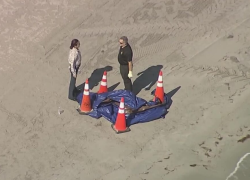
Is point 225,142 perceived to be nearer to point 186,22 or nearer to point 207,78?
point 207,78

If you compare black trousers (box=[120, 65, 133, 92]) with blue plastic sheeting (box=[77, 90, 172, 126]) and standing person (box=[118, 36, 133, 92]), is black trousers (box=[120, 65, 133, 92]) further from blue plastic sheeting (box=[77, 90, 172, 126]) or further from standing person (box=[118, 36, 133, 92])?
blue plastic sheeting (box=[77, 90, 172, 126])

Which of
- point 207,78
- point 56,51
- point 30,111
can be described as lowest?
point 207,78

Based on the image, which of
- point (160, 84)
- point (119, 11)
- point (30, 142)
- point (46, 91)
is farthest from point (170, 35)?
point (30, 142)

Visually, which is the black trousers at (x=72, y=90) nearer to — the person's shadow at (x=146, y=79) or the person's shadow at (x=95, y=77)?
the person's shadow at (x=95, y=77)

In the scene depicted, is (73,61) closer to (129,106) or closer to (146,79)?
(129,106)

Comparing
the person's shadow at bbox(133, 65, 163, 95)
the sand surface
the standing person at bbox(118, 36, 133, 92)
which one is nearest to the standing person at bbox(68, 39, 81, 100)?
the sand surface

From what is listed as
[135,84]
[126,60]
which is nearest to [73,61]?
[126,60]
